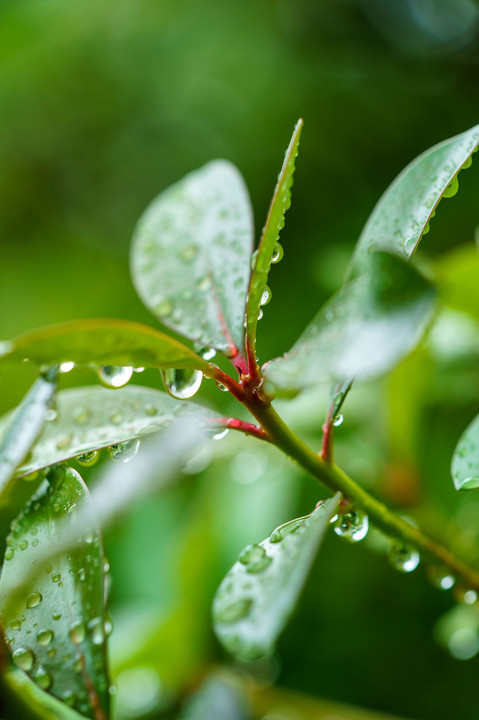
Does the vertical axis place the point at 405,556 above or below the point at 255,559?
below

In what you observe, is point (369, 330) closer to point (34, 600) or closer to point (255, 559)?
point (255, 559)

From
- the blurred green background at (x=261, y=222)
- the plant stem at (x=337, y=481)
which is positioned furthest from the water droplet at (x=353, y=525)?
the blurred green background at (x=261, y=222)

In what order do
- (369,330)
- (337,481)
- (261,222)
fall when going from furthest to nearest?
(261,222)
(337,481)
(369,330)

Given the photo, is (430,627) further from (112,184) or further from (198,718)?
(112,184)

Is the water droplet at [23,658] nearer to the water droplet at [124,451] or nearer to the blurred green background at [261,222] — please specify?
the water droplet at [124,451]

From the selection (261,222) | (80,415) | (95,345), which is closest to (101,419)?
(80,415)

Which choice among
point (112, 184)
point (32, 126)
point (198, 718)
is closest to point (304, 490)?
point (198, 718)
